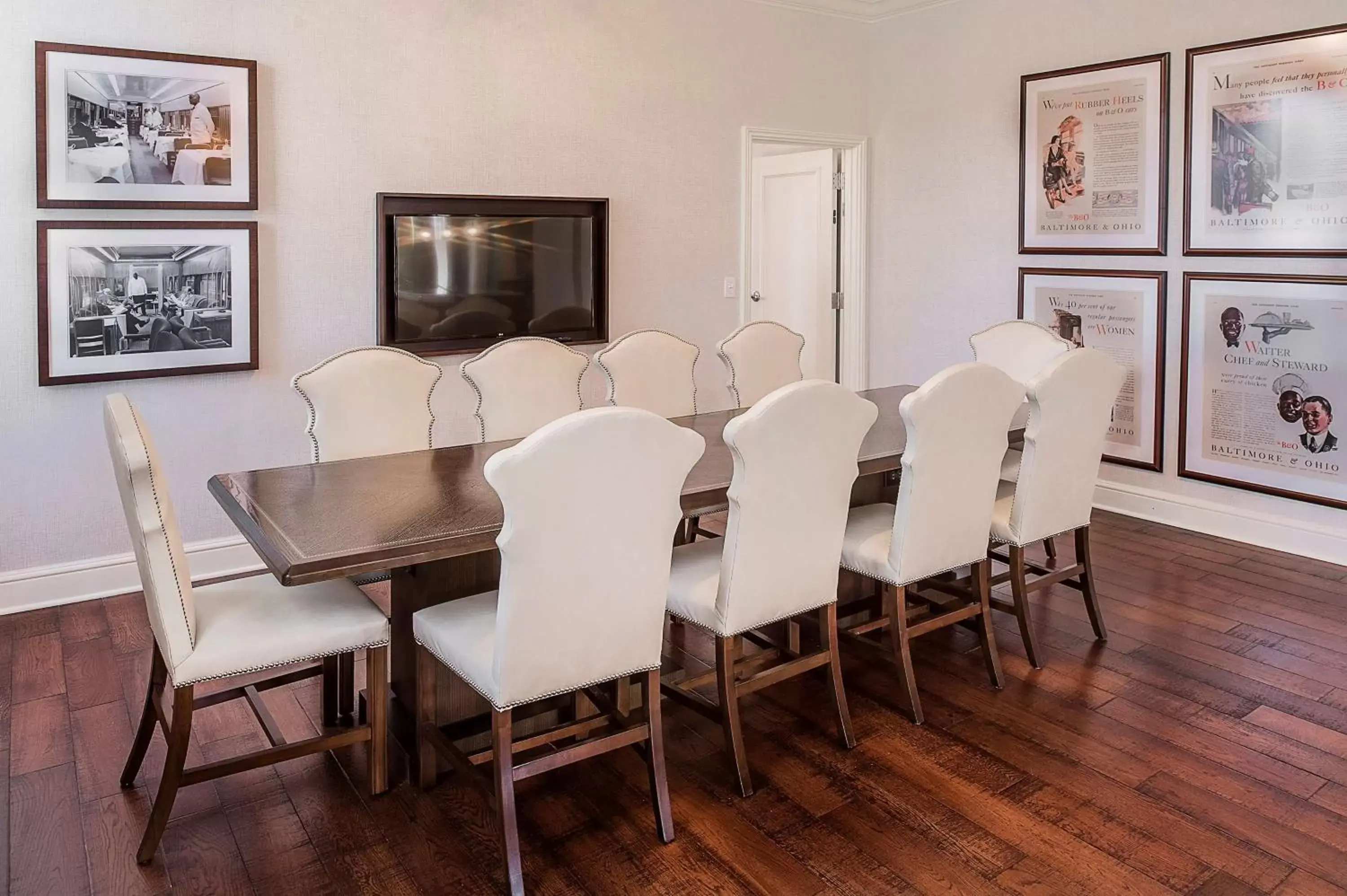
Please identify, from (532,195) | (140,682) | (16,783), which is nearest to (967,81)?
(532,195)

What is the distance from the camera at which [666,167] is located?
5.59m

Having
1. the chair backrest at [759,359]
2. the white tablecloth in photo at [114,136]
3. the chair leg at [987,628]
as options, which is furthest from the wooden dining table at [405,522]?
the white tablecloth in photo at [114,136]

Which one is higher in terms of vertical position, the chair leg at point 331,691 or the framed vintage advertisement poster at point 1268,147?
the framed vintage advertisement poster at point 1268,147

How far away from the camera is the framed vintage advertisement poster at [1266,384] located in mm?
4551

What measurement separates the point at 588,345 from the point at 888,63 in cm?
268

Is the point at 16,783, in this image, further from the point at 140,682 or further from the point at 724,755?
the point at 724,755

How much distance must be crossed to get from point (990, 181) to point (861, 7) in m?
1.36

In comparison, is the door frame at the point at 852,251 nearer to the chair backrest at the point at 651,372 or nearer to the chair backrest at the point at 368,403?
the chair backrest at the point at 651,372

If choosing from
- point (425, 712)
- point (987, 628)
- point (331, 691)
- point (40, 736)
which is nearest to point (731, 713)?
point (425, 712)

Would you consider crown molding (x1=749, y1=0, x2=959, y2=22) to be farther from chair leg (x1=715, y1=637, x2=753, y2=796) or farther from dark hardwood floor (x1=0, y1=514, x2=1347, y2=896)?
chair leg (x1=715, y1=637, x2=753, y2=796)

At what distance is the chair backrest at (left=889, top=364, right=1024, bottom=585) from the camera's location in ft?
9.50

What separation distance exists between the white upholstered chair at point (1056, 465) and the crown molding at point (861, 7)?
3436mm

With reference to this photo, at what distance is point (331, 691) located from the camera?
9.81ft

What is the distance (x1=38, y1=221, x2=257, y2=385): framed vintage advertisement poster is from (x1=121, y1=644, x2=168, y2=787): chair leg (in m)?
1.92
